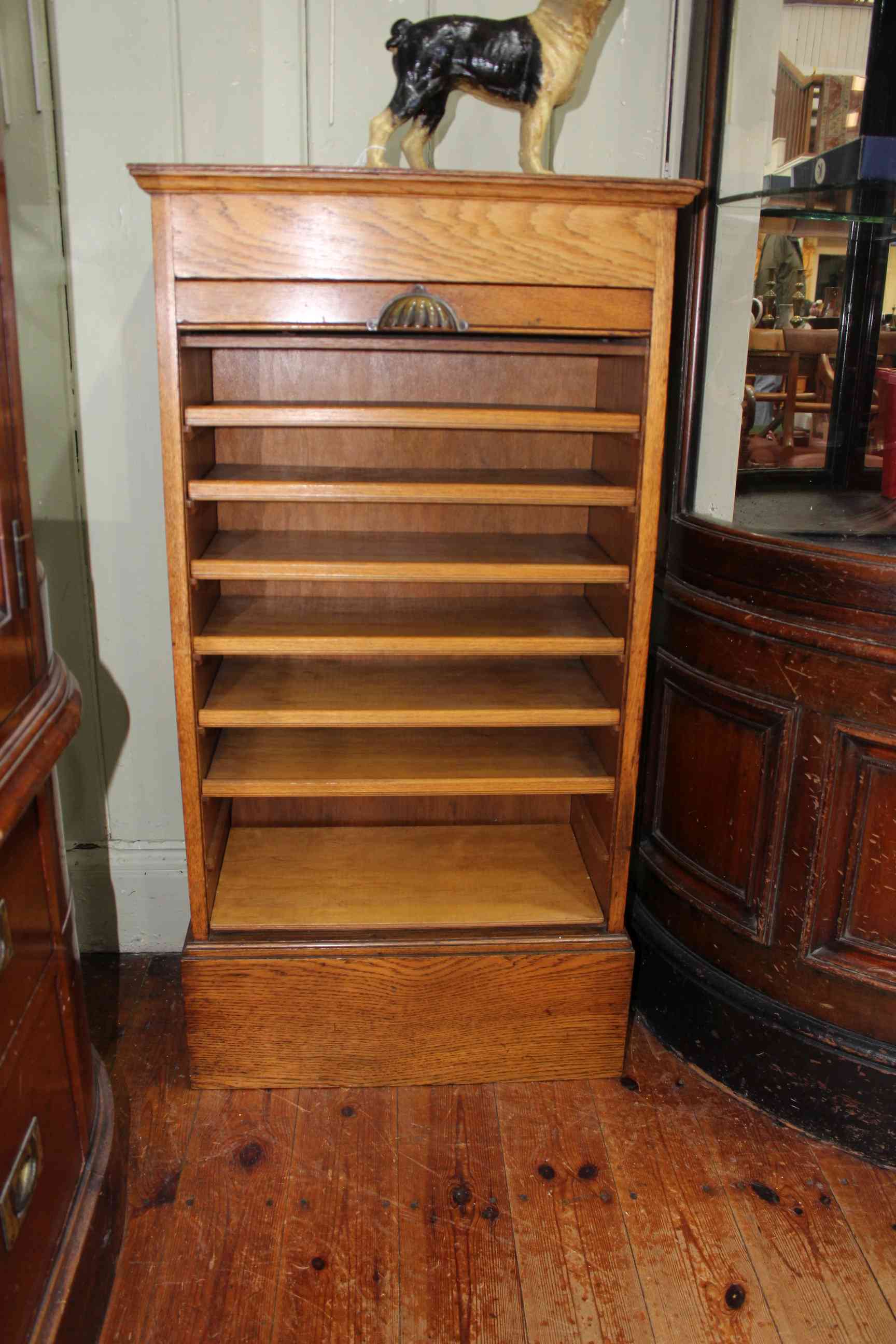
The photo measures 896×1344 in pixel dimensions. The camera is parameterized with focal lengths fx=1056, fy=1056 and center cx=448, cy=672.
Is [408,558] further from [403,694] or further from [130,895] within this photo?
[130,895]

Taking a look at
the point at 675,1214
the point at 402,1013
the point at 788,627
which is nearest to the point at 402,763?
the point at 402,1013

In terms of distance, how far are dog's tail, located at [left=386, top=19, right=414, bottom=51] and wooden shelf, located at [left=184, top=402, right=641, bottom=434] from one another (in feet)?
2.01

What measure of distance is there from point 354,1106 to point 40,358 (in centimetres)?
159

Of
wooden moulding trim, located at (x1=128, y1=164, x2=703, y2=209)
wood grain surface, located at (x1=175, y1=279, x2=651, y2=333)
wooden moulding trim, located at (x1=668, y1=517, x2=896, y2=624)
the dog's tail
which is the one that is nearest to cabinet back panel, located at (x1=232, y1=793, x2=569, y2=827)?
wooden moulding trim, located at (x1=668, y1=517, x2=896, y2=624)

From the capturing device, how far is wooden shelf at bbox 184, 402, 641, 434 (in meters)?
1.76

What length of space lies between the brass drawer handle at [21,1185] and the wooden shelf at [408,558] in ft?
3.00

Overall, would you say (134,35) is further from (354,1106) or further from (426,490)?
(354,1106)

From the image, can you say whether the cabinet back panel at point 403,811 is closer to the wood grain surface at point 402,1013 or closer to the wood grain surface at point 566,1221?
the wood grain surface at point 402,1013

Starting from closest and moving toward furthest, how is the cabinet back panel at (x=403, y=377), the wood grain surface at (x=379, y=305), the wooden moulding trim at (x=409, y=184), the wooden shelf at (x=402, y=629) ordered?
the wooden moulding trim at (x=409, y=184) < the wood grain surface at (x=379, y=305) < the wooden shelf at (x=402, y=629) < the cabinet back panel at (x=403, y=377)

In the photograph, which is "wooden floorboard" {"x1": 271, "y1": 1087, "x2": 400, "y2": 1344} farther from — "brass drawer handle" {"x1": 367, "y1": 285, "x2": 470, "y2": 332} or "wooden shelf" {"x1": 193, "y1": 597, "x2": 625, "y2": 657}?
"brass drawer handle" {"x1": 367, "y1": 285, "x2": 470, "y2": 332}

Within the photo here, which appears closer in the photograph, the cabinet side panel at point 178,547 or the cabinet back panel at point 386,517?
the cabinet side panel at point 178,547

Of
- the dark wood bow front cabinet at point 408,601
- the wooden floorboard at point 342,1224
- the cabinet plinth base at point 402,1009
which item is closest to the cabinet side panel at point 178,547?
the dark wood bow front cabinet at point 408,601

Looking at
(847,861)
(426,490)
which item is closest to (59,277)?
(426,490)

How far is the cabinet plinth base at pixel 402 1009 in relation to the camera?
202 cm
